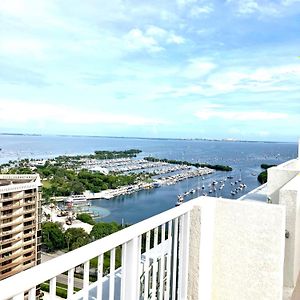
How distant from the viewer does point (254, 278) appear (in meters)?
1.93

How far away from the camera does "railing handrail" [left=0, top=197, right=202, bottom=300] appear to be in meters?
0.73

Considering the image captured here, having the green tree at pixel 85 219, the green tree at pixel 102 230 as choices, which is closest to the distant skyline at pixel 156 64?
the green tree at pixel 102 230

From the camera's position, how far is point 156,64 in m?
26.5

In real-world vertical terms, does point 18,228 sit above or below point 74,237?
above

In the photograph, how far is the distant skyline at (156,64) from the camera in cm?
991

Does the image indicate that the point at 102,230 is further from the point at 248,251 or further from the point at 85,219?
the point at 248,251

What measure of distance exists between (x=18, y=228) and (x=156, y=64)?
1657cm

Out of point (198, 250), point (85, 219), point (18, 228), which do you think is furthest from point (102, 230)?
point (198, 250)

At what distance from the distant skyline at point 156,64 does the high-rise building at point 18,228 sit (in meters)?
6.70

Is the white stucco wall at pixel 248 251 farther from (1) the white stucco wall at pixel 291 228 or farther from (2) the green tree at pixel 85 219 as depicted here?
(2) the green tree at pixel 85 219

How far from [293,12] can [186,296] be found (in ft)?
22.8

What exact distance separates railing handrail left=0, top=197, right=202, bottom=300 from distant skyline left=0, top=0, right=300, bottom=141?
12.4 feet

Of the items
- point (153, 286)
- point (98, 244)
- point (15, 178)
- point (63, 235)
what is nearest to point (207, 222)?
point (153, 286)

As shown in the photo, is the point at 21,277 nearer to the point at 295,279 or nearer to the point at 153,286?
the point at 153,286
